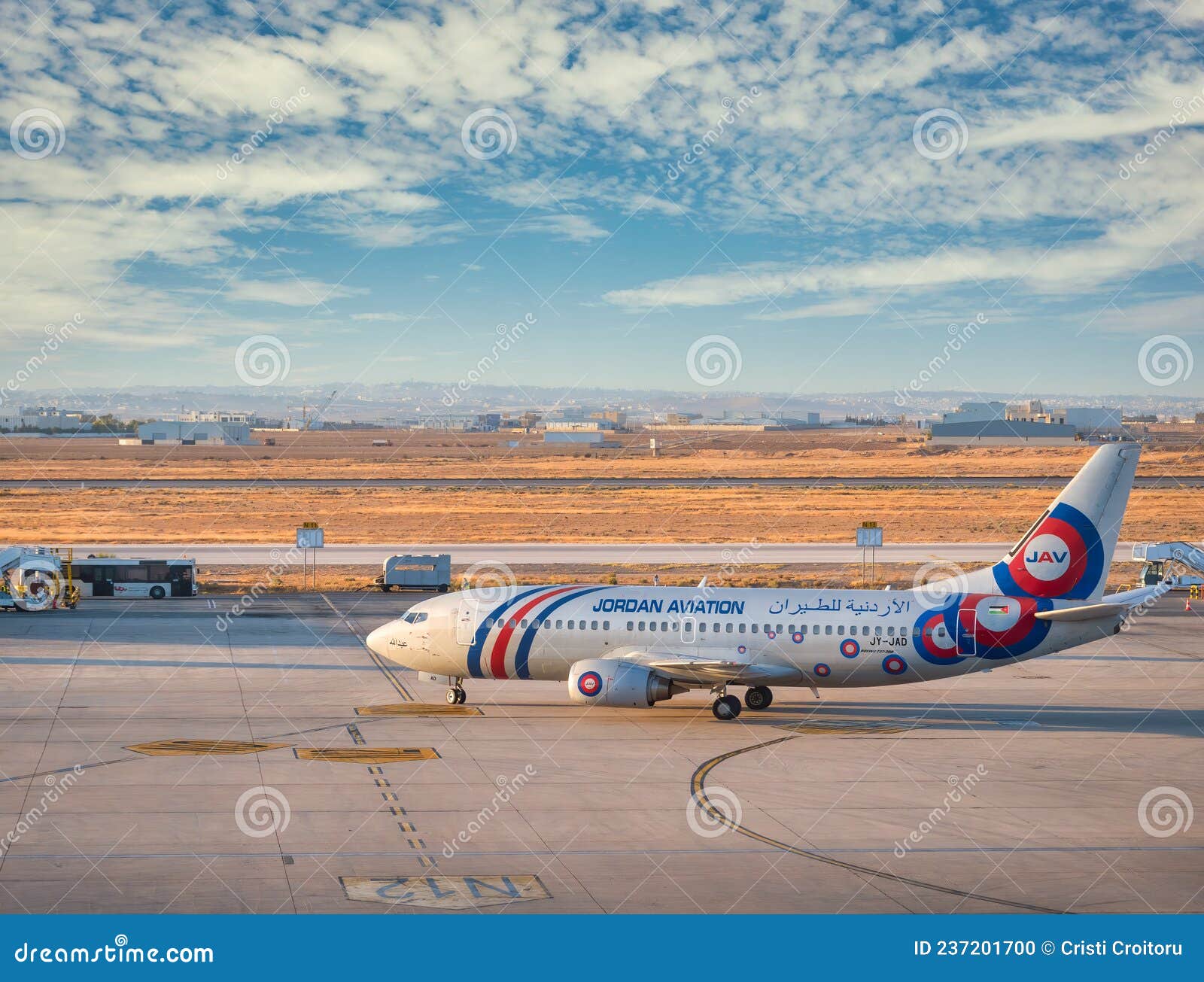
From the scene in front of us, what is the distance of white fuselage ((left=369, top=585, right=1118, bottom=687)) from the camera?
40500mm

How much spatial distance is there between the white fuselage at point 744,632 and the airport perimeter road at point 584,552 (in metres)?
40.4

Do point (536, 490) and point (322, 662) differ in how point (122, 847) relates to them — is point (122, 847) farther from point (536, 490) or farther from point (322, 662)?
point (536, 490)

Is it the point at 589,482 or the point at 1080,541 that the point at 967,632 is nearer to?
the point at 1080,541

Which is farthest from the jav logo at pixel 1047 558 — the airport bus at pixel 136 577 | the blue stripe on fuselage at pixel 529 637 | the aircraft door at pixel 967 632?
the airport bus at pixel 136 577

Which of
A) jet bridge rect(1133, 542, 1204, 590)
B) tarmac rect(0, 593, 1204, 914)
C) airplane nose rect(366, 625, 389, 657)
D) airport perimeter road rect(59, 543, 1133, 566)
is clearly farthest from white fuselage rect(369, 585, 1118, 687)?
jet bridge rect(1133, 542, 1204, 590)

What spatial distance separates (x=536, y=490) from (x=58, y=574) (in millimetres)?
79554

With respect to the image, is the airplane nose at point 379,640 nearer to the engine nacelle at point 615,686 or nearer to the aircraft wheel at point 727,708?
the engine nacelle at point 615,686

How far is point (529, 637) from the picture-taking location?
42.4 metres

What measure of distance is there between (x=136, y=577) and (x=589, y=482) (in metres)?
87.9

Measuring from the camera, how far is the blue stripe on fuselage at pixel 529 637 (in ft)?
139

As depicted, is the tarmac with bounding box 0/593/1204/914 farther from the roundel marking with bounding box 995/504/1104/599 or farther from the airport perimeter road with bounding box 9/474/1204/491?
the airport perimeter road with bounding box 9/474/1204/491

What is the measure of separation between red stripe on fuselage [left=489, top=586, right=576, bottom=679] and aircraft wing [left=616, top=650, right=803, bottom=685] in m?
3.60

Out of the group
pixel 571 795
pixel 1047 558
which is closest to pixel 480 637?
pixel 571 795

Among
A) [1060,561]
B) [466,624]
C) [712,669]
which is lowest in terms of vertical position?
[712,669]
